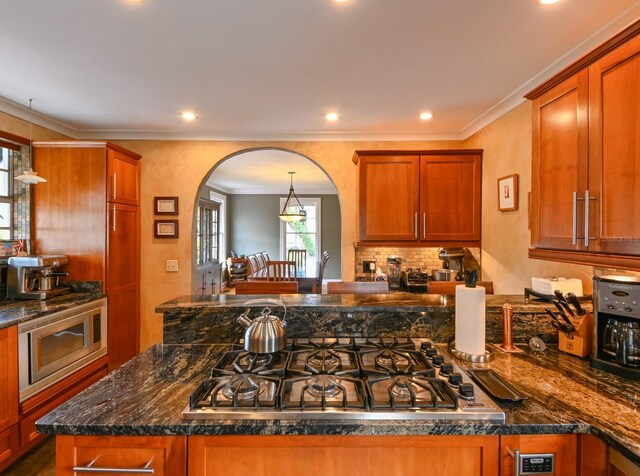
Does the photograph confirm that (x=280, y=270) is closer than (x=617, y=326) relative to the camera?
No

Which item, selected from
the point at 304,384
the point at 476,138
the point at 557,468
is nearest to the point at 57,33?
the point at 304,384

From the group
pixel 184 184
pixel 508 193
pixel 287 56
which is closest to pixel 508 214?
pixel 508 193

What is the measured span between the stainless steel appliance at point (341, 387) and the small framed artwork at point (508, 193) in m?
1.85

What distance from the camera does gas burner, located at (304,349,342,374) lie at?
1170mm

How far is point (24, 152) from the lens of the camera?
283cm

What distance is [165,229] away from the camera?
3.51 meters

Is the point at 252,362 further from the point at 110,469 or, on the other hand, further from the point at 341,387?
the point at 110,469

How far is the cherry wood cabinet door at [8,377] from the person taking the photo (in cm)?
191

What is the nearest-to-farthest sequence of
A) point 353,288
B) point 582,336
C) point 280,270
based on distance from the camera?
point 582,336 < point 353,288 < point 280,270

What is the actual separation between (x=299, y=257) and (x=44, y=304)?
5981mm

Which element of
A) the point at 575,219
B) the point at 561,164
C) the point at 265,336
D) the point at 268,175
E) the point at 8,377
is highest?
the point at 268,175

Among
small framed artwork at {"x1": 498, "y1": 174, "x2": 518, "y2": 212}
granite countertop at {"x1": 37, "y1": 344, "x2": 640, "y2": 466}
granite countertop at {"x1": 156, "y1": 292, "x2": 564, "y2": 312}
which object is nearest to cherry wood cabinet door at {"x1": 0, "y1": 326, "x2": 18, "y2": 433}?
granite countertop at {"x1": 156, "y1": 292, "x2": 564, "y2": 312}

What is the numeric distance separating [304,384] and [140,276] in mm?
3077

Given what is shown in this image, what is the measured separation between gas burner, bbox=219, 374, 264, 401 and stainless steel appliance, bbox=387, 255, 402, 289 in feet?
8.14
